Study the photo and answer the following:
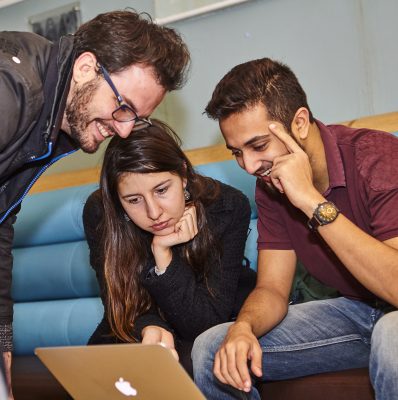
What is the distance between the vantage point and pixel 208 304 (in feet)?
5.67

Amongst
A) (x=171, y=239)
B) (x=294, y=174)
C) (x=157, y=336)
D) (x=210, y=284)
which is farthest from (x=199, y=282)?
(x=294, y=174)

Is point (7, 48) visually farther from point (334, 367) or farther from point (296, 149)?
point (334, 367)

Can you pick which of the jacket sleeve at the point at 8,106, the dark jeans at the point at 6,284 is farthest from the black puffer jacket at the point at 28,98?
the dark jeans at the point at 6,284

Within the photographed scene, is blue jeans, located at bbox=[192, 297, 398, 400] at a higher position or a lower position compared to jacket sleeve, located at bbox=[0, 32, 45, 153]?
lower

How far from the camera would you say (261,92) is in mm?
1533

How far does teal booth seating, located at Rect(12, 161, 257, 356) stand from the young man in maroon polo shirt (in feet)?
2.97

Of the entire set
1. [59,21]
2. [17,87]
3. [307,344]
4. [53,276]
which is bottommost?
[53,276]

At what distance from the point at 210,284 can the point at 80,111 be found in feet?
1.97

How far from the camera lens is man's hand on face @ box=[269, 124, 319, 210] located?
→ 1402 mm

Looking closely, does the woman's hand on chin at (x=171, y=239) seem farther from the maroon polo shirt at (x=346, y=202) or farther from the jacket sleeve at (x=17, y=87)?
the jacket sleeve at (x=17, y=87)

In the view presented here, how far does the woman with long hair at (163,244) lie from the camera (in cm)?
169

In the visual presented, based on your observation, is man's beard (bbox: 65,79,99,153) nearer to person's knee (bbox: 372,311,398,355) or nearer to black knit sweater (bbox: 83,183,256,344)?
black knit sweater (bbox: 83,183,256,344)

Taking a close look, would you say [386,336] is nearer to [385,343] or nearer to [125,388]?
[385,343]

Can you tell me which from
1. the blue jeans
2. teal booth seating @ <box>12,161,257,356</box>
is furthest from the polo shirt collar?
teal booth seating @ <box>12,161,257,356</box>
